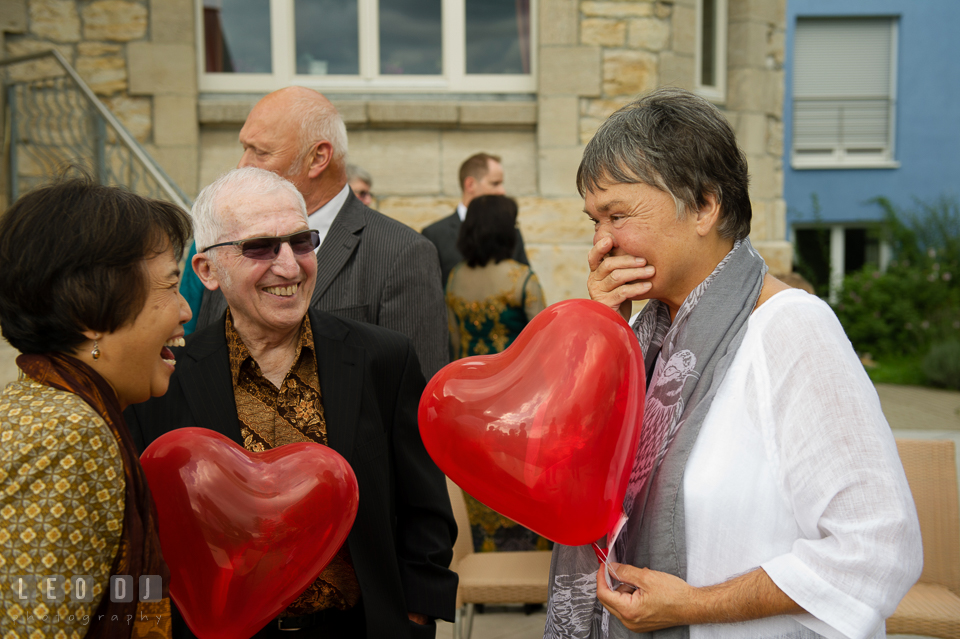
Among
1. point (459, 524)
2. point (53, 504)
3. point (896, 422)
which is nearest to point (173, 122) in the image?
point (459, 524)

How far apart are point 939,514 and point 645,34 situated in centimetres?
471

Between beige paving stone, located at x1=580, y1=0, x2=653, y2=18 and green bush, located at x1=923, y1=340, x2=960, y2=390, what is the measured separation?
21.8 feet

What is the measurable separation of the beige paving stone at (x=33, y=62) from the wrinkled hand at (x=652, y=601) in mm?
6143

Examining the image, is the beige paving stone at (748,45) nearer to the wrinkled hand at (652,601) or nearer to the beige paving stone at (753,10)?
the beige paving stone at (753,10)

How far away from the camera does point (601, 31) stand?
6391mm

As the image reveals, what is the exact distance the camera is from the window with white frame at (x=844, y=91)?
52.5 feet

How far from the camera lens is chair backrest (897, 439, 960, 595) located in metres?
2.98

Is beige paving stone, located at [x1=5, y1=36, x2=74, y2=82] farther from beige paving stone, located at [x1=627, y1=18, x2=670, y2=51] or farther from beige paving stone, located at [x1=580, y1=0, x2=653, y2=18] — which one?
beige paving stone, located at [x1=627, y1=18, x2=670, y2=51]

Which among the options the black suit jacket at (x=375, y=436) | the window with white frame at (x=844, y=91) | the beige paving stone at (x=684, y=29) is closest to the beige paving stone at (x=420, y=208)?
the beige paving stone at (x=684, y=29)

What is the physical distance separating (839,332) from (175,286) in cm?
119

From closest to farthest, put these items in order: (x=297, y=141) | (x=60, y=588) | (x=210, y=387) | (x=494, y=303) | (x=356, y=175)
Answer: (x=60, y=588) → (x=210, y=387) → (x=297, y=141) → (x=494, y=303) → (x=356, y=175)

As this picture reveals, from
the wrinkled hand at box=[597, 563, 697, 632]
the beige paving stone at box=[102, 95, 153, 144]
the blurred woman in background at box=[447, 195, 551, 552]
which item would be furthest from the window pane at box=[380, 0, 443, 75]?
the wrinkled hand at box=[597, 563, 697, 632]

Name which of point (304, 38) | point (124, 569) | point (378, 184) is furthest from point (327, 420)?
point (304, 38)

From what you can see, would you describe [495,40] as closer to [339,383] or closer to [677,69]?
[677,69]
